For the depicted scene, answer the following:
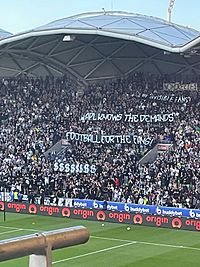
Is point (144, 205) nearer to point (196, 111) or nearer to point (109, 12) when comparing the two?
point (196, 111)

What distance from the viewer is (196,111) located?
4444cm

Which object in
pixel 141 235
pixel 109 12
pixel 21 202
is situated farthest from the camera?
pixel 109 12

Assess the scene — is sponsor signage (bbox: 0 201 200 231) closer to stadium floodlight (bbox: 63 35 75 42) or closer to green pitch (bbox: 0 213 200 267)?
green pitch (bbox: 0 213 200 267)

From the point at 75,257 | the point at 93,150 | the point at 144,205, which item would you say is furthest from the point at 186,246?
the point at 93,150

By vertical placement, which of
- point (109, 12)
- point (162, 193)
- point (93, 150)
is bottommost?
point (162, 193)

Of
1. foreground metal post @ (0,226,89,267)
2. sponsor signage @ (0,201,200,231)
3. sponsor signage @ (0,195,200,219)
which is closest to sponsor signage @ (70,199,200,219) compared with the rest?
sponsor signage @ (0,195,200,219)

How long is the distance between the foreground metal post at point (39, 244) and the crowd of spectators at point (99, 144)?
30254mm

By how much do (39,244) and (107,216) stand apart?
29.9m

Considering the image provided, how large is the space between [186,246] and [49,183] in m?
15.2

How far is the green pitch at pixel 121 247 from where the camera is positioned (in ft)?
74.2

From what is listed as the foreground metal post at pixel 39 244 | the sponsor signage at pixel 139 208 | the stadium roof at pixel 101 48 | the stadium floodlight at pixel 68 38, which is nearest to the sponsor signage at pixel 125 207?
the sponsor signage at pixel 139 208

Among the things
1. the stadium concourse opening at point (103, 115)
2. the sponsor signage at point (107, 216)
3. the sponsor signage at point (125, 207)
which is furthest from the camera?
the stadium concourse opening at point (103, 115)

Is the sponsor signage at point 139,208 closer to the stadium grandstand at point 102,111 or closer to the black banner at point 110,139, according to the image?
the stadium grandstand at point 102,111

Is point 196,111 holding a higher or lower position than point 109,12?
lower
